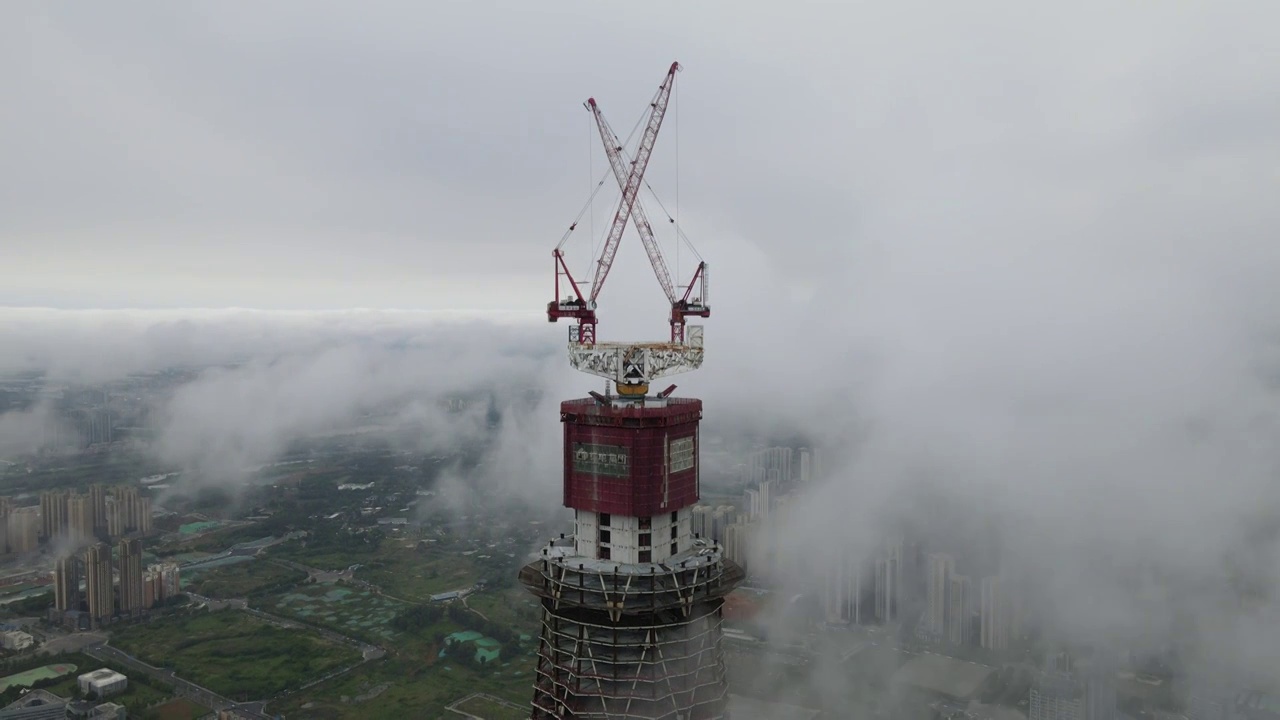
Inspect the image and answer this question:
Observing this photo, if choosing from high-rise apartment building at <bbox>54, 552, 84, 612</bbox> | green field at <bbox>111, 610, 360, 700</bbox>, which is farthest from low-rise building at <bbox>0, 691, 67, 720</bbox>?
high-rise apartment building at <bbox>54, 552, 84, 612</bbox>

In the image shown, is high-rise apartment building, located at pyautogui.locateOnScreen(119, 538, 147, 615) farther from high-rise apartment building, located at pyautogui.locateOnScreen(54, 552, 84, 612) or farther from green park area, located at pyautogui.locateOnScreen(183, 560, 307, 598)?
green park area, located at pyautogui.locateOnScreen(183, 560, 307, 598)

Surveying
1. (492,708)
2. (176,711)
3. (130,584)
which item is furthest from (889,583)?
(130,584)

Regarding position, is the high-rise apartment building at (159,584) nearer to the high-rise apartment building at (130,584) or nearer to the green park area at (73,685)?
the high-rise apartment building at (130,584)

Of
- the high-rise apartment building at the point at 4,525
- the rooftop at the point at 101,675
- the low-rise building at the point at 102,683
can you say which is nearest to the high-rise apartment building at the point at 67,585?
the rooftop at the point at 101,675

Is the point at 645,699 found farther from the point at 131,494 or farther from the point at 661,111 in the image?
the point at 131,494

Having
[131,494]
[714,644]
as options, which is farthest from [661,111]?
[131,494]

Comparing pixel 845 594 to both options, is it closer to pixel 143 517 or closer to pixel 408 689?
pixel 408 689
